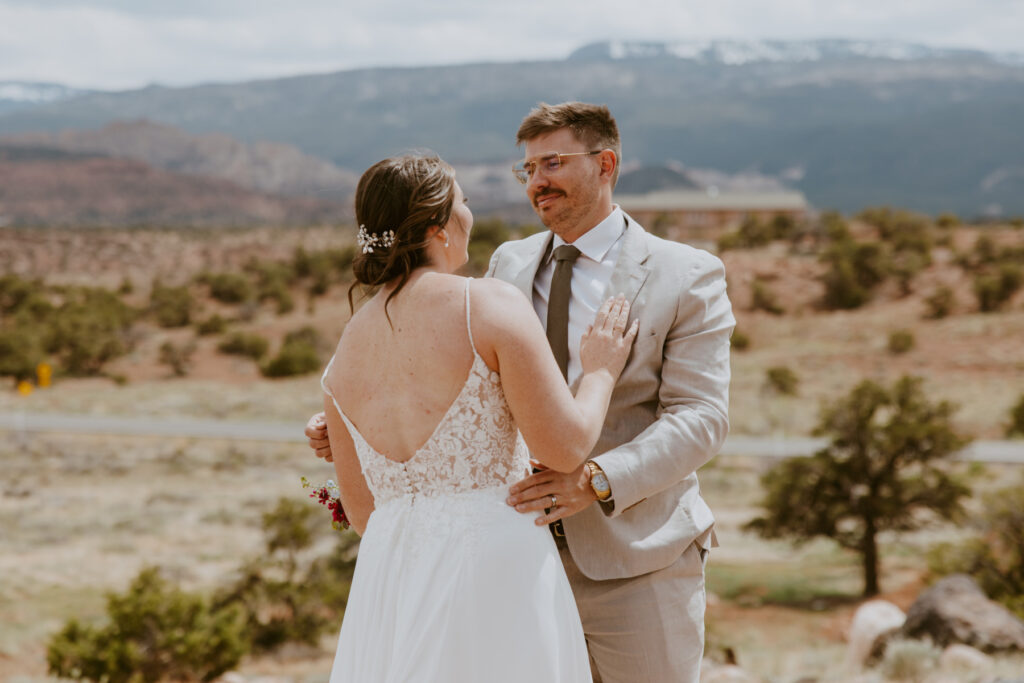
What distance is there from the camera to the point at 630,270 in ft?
10.0


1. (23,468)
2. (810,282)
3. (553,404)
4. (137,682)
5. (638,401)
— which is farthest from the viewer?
(810,282)

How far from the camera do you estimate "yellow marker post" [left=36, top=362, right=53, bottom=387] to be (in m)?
31.8

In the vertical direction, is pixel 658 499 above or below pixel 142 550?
above

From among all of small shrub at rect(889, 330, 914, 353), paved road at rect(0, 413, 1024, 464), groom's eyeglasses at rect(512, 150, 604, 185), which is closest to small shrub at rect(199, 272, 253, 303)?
paved road at rect(0, 413, 1024, 464)

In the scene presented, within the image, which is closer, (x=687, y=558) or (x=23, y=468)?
(x=687, y=558)

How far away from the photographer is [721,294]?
306cm

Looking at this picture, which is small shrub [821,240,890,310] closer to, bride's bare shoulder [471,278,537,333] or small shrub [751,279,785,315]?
small shrub [751,279,785,315]

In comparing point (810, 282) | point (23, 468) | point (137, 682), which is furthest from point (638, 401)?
point (810, 282)

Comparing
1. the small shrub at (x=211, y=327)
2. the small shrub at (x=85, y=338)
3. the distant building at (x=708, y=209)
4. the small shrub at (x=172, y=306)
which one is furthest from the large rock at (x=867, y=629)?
the distant building at (x=708, y=209)

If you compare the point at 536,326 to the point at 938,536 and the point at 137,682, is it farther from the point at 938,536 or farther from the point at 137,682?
the point at 938,536

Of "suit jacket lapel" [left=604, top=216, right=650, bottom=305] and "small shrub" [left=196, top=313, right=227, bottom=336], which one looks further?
"small shrub" [left=196, top=313, right=227, bottom=336]

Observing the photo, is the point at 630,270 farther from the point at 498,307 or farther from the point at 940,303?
the point at 940,303

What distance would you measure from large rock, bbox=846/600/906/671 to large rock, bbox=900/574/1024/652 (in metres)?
0.42

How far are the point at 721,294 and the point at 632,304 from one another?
279mm
